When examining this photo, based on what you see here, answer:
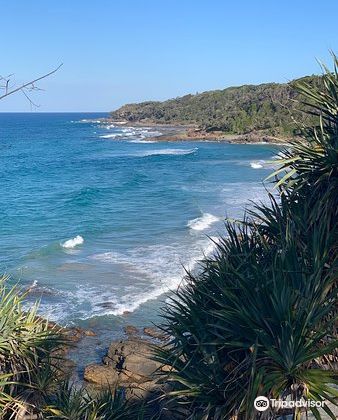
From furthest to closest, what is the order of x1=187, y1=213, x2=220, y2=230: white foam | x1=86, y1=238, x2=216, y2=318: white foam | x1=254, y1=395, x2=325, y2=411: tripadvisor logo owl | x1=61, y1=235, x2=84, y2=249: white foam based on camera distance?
x1=187, y1=213, x2=220, y2=230: white foam → x1=61, y1=235, x2=84, y2=249: white foam → x1=86, y1=238, x2=216, y2=318: white foam → x1=254, y1=395, x2=325, y2=411: tripadvisor logo owl

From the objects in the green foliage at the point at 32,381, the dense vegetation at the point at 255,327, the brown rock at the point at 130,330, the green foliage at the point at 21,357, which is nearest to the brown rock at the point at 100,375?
the brown rock at the point at 130,330

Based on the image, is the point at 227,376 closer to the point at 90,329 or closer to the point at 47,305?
the point at 90,329

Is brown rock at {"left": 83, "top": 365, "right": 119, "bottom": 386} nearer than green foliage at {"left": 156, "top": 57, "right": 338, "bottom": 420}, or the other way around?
green foliage at {"left": 156, "top": 57, "right": 338, "bottom": 420}

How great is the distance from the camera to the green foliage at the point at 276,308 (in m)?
5.62

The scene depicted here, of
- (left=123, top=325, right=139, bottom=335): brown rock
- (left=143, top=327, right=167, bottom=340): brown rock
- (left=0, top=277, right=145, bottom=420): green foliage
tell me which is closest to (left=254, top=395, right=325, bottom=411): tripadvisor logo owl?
(left=0, top=277, right=145, bottom=420): green foliage

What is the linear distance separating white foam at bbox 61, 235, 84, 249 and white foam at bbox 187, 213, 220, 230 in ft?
20.5

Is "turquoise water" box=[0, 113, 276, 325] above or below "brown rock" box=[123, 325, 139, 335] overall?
above

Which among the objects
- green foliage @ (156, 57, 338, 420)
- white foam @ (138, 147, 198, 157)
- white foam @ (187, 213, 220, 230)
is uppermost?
green foliage @ (156, 57, 338, 420)

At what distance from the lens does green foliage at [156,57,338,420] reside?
5.62 meters

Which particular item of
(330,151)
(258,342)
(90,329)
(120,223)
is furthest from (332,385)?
(120,223)

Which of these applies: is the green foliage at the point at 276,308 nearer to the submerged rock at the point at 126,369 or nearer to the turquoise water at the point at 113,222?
the turquoise water at the point at 113,222

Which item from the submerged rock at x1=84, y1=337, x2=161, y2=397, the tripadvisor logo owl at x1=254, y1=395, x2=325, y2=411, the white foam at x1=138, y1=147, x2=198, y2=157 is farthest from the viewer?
the white foam at x1=138, y1=147, x2=198, y2=157

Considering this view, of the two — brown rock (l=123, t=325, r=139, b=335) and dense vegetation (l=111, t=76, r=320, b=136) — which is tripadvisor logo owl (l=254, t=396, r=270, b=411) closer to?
brown rock (l=123, t=325, r=139, b=335)

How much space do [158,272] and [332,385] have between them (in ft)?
55.6
